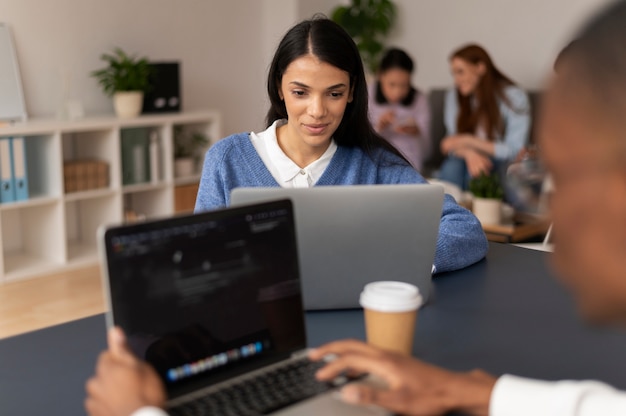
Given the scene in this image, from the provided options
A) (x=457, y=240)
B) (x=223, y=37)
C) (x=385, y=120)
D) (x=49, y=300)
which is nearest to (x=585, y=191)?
(x=457, y=240)

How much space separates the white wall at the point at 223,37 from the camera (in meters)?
4.49

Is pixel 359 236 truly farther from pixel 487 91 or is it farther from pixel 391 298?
pixel 487 91

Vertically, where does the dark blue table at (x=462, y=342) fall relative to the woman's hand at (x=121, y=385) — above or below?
below

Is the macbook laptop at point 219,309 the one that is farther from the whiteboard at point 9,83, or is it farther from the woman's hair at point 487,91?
the woman's hair at point 487,91

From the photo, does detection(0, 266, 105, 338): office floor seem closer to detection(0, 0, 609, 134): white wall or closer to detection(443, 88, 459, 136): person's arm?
detection(0, 0, 609, 134): white wall

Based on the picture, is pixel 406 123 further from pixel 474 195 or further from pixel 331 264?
pixel 331 264

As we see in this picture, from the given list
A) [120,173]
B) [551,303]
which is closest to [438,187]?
[551,303]

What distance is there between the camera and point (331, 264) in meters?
1.48

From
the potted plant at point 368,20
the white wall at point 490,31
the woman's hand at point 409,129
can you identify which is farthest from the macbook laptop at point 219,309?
the potted plant at point 368,20

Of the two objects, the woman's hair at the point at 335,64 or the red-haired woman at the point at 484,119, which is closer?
the woman's hair at the point at 335,64

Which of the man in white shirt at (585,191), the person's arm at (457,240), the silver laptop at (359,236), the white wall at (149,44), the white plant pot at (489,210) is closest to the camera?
the man in white shirt at (585,191)

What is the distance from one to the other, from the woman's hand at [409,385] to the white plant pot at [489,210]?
9.85 feet

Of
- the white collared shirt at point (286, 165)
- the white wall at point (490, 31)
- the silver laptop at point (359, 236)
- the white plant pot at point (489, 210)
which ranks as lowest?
the white plant pot at point (489, 210)

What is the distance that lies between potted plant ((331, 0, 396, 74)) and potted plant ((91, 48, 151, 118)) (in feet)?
5.27
